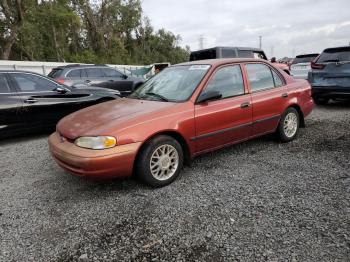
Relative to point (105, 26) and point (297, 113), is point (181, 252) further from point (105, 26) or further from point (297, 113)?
point (105, 26)

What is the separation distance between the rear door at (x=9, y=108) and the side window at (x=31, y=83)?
186 mm

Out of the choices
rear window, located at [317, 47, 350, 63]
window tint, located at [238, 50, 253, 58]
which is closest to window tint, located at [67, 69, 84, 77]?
window tint, located at [238, 50, 253, 58]

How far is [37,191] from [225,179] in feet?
7.96

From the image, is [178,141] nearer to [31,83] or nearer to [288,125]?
[288,125]

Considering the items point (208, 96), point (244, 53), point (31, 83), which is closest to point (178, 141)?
point (208, 96)

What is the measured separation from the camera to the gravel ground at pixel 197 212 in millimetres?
2658

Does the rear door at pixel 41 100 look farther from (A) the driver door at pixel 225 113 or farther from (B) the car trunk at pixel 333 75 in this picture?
(B) the car trunk at pixel 333 75

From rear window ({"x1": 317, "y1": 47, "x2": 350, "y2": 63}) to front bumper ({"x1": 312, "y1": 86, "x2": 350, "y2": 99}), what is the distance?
0.74 metres

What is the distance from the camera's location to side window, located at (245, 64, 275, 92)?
4912 mm

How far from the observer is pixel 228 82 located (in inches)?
182

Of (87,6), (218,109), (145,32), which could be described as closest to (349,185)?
(218,109)

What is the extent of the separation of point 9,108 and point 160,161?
396 cm

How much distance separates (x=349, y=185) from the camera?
3.68 meters

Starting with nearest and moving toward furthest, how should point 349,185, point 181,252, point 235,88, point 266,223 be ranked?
point 181,252, point 266,223, point 349,185, point 235,88
